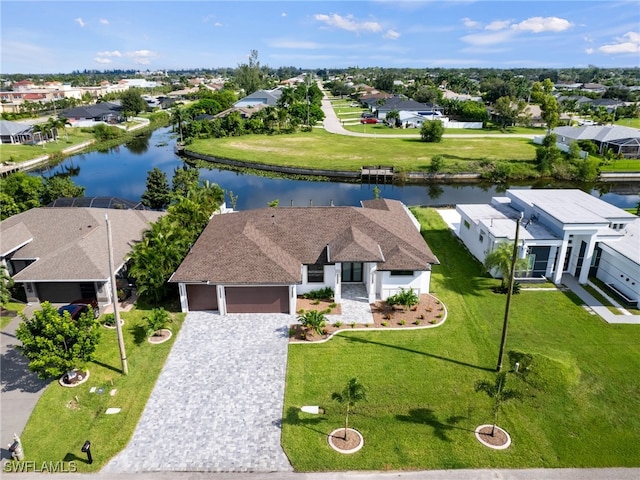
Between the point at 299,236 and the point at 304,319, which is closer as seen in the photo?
the point at 304,319

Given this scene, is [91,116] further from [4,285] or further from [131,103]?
[4,285]

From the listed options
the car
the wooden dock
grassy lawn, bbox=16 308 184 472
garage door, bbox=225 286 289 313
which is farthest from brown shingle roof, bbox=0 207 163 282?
the wooden dock

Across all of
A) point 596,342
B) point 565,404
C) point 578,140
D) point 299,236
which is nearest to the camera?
point 565,404

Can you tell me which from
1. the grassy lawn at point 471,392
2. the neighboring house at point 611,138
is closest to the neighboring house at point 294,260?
the grassy lawn at point 471,392

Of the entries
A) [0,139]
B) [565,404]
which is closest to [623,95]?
[565,404]

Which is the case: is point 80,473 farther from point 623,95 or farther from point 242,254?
point 623,95

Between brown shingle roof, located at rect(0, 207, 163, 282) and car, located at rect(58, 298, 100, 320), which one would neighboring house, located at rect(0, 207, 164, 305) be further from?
car, located at rect(58, 298, 100, 320)

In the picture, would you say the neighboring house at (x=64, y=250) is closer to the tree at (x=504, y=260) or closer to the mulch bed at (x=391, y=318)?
the mulch bed at (x=391, y=318)
